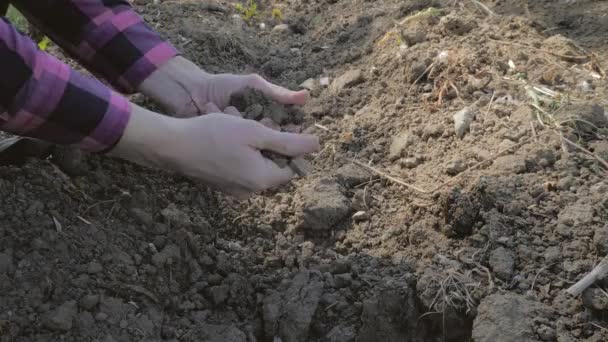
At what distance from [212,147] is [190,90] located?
0.52 m

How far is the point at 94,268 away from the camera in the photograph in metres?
1.63

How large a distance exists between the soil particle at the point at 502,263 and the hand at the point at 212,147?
1.77 ft

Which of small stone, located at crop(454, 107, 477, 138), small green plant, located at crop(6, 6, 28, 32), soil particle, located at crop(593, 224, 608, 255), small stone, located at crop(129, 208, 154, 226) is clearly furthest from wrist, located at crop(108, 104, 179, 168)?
small green plant, located at crop(6, 6, 28, 32)

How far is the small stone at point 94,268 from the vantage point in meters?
1.63

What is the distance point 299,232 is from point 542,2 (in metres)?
1.71

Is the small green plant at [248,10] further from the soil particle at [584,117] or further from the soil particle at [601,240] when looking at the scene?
the soil particle at [601,240]

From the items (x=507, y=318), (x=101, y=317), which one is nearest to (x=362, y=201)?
(x=507, y=318)

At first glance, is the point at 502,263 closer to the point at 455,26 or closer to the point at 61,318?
the point at 61,318

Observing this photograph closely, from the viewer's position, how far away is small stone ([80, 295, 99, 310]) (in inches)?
61.2

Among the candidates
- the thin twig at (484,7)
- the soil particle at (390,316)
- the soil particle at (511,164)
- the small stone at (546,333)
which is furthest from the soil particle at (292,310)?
the thin twig at (484,7)

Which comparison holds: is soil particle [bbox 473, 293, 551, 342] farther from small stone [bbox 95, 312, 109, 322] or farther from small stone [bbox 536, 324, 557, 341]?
small stone [bbox 95, 312, 109, 322]

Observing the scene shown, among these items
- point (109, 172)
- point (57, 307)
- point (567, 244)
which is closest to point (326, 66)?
point (109, 172)

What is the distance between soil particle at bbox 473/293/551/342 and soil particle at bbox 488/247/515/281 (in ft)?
0.24

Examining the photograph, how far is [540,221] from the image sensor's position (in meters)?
1.81
